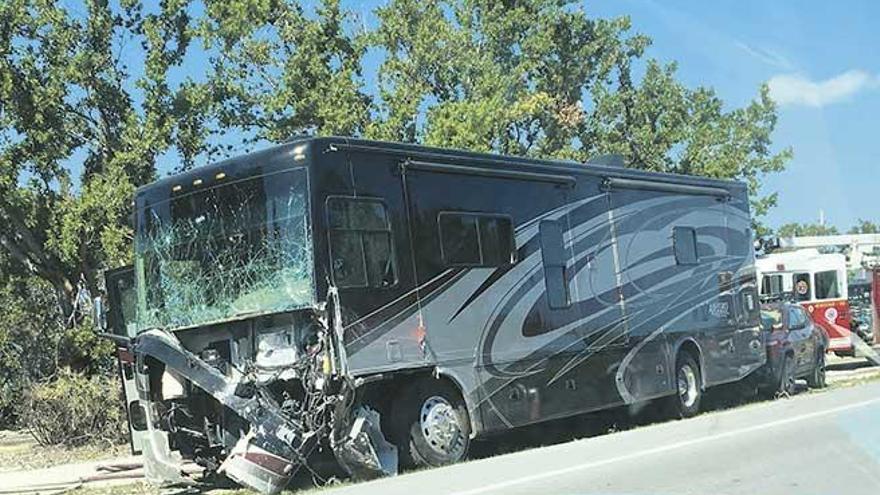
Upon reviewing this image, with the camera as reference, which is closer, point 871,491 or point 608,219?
point 871,491

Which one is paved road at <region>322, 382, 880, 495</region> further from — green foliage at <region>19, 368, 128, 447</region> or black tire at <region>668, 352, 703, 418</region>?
green foliage at <region>19, 368, 128, 447</region>

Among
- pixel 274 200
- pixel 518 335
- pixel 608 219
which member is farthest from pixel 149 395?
pixel 608 219

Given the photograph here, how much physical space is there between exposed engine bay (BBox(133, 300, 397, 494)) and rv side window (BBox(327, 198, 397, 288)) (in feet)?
1.94

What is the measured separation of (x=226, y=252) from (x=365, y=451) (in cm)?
261

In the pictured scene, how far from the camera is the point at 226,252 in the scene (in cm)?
1066

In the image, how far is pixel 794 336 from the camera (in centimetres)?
1836

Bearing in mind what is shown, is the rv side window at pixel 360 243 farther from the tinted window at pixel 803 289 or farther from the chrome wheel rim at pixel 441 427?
the tinted window at pixel 803 289

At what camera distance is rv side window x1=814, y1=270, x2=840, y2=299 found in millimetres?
25469

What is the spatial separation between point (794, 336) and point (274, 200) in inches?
464

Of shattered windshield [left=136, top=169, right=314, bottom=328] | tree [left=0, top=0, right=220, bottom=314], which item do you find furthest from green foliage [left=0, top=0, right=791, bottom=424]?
shattered windshield [left=136, top=169, right=314, bottom=328]

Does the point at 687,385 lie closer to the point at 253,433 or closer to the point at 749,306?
the point at 749,306

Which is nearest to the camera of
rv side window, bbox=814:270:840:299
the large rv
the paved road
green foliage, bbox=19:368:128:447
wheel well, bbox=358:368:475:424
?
the paved road

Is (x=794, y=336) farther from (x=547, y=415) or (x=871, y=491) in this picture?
(x=871, y=491)

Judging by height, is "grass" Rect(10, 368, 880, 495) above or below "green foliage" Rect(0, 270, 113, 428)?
below
